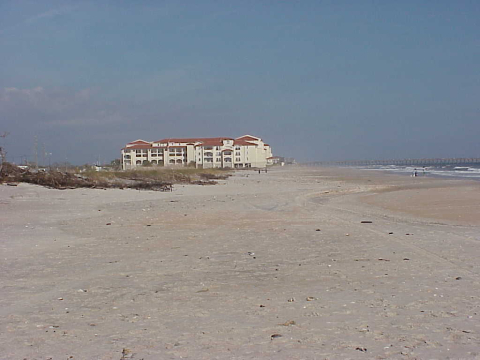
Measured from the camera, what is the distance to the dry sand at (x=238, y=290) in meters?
4.37

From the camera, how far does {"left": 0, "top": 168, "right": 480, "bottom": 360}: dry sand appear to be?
4371 millimetres

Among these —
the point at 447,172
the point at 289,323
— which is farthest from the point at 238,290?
the point at 447,172

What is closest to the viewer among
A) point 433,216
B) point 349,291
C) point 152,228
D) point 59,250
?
point 349,291

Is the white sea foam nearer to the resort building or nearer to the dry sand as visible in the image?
the resort building

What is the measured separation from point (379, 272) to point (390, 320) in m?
2.36

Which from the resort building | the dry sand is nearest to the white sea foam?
the resort building

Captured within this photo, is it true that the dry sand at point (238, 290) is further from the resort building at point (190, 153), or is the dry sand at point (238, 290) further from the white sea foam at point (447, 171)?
the resort building at point (190, 153)

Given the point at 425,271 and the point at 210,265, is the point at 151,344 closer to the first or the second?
the point at 210,265

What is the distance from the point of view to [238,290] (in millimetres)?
6344

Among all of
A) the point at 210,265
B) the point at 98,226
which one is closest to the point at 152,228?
the point at 98,226

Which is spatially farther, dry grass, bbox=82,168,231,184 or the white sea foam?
the white sea foam

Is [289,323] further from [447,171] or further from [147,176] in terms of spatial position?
[447,171]

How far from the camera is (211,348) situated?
432cm

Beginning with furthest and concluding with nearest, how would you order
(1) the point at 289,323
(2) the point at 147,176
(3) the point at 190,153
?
1. (3) the point at 190,153
2. (2) the point at 147,176
3. (1) the point at 289,323
